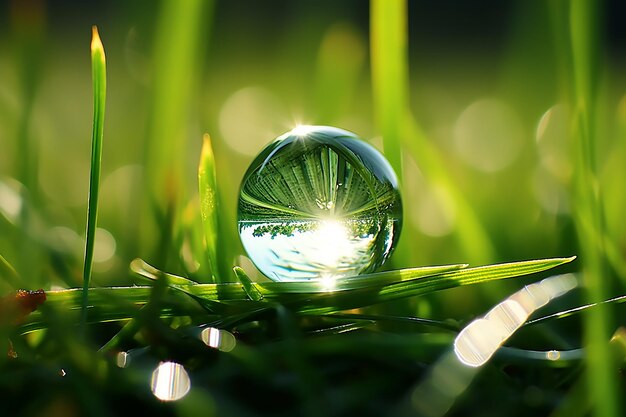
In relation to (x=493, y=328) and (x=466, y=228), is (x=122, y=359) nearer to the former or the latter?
(x=493, y=328)

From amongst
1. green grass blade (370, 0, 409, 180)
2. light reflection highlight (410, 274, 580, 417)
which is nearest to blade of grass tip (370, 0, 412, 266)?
green grass blade (370, 0, 409, 180)

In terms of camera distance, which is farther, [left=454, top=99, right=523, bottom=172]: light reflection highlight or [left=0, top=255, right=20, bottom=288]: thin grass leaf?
[left=454, top=99, right=523, bottom=172]: light reflection highlight

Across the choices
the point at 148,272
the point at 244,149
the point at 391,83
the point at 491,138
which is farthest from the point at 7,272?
the point at 491,138

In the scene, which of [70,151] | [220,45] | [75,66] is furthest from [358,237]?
[220,45]

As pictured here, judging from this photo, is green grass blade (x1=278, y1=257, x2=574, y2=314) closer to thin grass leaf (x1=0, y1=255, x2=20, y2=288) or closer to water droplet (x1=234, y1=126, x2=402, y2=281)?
water droplet (x1=234, y1=126, x2=402, y2=281)

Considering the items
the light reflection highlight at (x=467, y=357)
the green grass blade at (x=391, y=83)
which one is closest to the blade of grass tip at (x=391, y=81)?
the green grass blade at (x=391, y=83)
